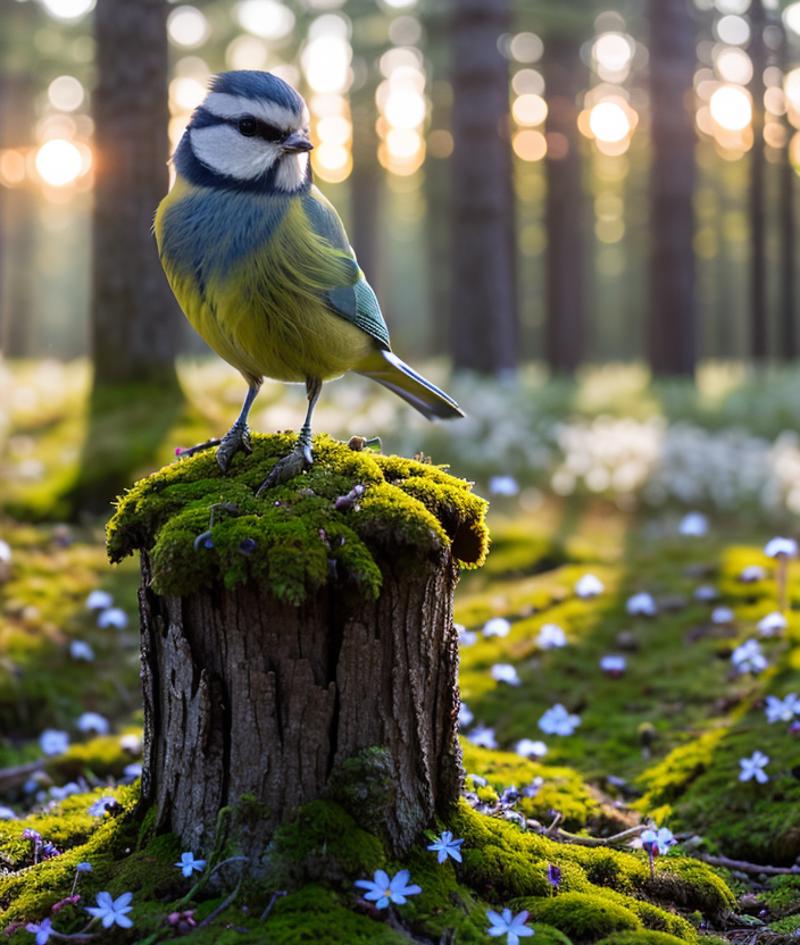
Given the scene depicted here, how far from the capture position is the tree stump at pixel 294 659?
2.81m

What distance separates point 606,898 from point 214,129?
252 centimetres

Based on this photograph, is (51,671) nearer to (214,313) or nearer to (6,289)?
(214,313)

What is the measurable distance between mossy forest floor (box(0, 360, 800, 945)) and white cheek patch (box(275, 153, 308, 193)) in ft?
5.98

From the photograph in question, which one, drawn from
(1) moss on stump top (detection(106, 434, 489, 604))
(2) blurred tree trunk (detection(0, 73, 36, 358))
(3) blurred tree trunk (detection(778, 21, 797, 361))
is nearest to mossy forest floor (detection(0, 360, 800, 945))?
(1) moss on stump top (detection(106, 434, 489, 604))

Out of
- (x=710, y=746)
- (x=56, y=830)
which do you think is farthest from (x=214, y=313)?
(x=710, y=746)

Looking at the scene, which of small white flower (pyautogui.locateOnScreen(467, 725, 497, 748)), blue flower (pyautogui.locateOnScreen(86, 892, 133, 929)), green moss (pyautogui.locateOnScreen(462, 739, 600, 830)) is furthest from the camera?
small white flower (pyautogui.locateOnScreen(467, 725, 497, 748))

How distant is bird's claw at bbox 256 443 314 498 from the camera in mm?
3174

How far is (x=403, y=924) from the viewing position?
2.65 meters

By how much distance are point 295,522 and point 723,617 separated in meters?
3.64

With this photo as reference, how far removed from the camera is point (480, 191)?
13023 millimetres

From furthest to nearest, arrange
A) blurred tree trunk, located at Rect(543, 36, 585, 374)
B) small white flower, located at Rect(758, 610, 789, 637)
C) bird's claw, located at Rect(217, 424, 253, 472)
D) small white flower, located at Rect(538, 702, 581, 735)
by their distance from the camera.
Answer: blurred tree trunk, located at Rect(543, 36, 585, 374), small white flower, located at Rect(758, 610, 789, 637), small white flower, located at Rect(538, 702, 581, 735), bird's claw, located at Rect(217, 424, 253, 472)

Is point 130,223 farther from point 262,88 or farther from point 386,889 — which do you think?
point 386,889

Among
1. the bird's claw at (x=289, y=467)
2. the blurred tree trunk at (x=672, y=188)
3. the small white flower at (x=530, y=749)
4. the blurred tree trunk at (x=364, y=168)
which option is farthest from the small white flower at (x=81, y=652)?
the blurred tree trunk at (x=364, y=168)

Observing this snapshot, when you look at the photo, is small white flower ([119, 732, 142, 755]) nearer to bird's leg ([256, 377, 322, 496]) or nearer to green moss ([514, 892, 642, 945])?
bird's leg ([256, 377, 322, 496])
